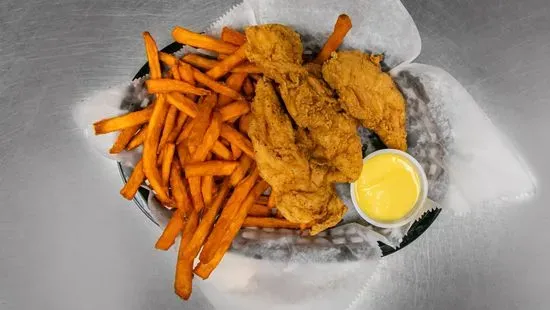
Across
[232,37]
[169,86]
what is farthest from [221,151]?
[232,37]

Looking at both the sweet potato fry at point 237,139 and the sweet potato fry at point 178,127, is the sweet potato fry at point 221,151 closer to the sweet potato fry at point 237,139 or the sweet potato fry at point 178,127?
the sweet potato fry at point 237,139

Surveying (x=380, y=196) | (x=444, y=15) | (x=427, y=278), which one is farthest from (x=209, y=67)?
(x=427, y=278)

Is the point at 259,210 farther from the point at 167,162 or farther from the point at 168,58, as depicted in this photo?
the point at 168,58

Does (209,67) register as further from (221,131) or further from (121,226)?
(121,226)

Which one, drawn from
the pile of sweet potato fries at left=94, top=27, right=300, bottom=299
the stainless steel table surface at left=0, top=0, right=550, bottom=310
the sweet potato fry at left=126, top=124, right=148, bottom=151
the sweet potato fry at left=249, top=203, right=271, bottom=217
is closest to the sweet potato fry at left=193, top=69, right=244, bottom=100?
the pile of sweet potato fries at left=94, top=27, right=300, bottom=299

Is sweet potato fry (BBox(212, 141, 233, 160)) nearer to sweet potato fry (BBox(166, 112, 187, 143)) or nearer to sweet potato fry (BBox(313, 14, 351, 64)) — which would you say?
sweet potato fry (BBox(166, 112, 187, 143))

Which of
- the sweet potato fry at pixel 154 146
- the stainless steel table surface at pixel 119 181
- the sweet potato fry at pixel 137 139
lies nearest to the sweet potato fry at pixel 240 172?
the sweet potato fry at pixel 154 146
